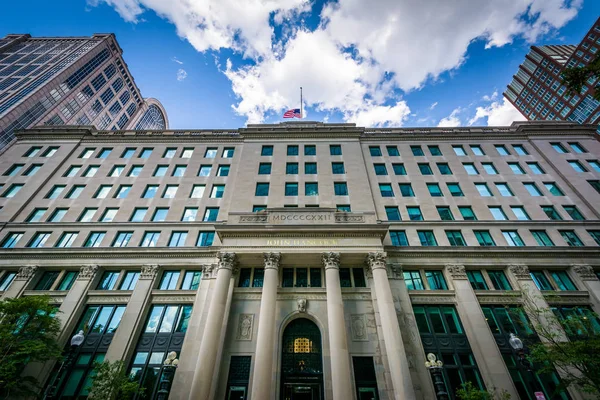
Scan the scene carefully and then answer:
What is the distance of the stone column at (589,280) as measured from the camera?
22.5 metres

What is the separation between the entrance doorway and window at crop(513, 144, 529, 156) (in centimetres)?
3522

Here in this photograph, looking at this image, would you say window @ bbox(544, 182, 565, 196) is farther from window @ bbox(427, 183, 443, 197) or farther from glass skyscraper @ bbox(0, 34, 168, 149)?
glass skyscraper @ bbox(0, 34, 168, 149)

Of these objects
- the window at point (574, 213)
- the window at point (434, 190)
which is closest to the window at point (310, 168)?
the window at point (434, 190)

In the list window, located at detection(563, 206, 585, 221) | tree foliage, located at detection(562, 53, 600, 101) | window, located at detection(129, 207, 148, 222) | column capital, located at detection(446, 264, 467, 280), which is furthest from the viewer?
window, located at detection(129, 207, 148, 222)

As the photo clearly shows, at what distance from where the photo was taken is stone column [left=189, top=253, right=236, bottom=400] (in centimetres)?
1702

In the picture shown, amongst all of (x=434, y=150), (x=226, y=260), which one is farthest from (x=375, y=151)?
(x=226, y=260)

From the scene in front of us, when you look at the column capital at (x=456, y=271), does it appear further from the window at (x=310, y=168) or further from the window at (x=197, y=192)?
the window at (x=197, y=192)

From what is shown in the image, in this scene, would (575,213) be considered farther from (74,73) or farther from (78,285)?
(74,73)

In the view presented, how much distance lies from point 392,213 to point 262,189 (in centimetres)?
1507

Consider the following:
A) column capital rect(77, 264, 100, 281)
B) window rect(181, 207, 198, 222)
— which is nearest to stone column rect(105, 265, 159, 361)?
column capital rect(77, 264, 100, 281)

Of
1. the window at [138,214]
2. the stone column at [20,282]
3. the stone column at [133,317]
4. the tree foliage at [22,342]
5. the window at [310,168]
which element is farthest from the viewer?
the window at [310,168]

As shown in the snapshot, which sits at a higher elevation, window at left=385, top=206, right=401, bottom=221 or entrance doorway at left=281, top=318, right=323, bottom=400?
window at left=385, top=206, right=401, bottom=221

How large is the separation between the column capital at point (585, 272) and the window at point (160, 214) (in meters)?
41.0

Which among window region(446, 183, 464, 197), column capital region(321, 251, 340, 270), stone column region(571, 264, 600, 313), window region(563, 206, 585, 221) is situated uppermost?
window region(446, 183, 464, 197)
